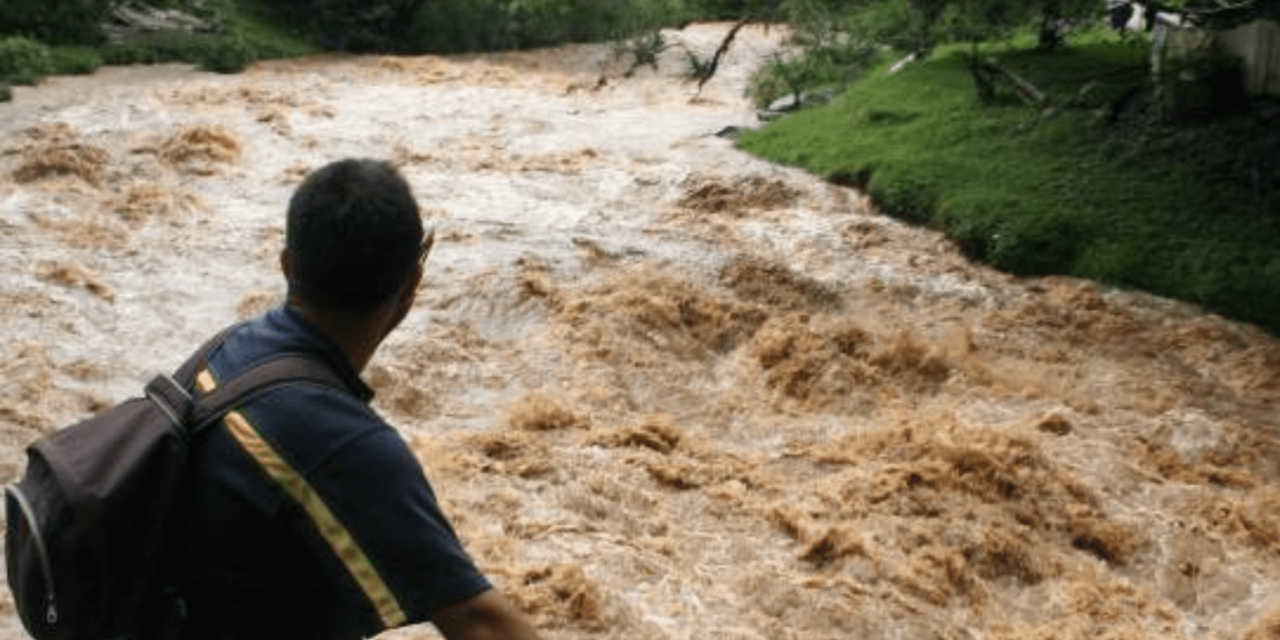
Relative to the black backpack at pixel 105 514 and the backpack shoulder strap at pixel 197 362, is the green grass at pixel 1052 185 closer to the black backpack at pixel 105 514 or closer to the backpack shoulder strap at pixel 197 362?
the backpack shoulder strap at pixel 197 362

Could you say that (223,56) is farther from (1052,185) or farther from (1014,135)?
(1052,185)

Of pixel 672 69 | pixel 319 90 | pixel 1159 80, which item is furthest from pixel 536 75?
pixel 1159 80

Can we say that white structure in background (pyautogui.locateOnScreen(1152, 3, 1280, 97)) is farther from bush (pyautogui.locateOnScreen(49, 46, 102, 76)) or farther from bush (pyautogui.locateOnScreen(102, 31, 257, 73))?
bush (pyautogui.locateOnScreen(49, 46, 102, 76))

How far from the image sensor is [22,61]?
16562 mm

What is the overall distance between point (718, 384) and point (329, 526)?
23.5 feet

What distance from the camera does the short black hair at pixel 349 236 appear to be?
7.18 feet

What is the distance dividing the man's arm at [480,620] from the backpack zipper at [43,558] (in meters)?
0.60

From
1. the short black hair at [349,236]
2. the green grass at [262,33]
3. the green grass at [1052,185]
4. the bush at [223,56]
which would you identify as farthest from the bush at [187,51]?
A: the short black hair at [349,236]

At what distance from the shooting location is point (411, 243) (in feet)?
7.38

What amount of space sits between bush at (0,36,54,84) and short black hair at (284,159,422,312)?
52.4ft

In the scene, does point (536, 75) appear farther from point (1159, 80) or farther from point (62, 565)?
point (62, 565)

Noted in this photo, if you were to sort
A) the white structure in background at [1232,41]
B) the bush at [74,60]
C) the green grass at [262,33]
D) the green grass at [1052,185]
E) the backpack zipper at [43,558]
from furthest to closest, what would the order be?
the green grass at [262,33] → the bush at [74,60] → the white structure in background at [1232,41] → the green grass at [1052,185] → the backpack zipper at [43,558]

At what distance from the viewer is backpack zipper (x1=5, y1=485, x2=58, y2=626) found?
1.97 metres

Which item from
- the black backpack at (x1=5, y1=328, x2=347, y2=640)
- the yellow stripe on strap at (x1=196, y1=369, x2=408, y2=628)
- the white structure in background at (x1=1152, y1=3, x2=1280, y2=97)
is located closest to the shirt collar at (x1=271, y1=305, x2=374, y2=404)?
the black backpack at (x1=5, y1=328, x2=347, y2=640)
